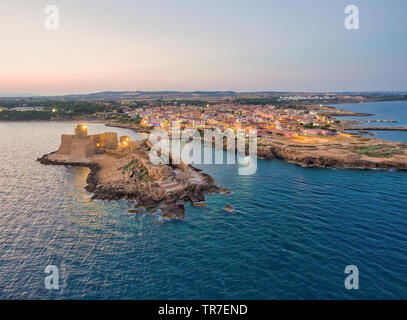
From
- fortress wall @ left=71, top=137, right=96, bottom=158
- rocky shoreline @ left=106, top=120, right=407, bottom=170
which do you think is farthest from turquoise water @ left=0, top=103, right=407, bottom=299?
fortress wall @ left=71, top=137, right=96, bottom=158

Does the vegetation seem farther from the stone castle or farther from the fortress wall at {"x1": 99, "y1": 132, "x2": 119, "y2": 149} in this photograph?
the fortress wall at {"x1": 99, "y1": 132, "x2": 119, "y2": 149}

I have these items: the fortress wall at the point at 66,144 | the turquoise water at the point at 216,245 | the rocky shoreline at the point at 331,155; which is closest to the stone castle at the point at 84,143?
the fortress wall at the point at 66,144

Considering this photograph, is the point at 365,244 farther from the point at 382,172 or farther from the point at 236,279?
the point at 382,172

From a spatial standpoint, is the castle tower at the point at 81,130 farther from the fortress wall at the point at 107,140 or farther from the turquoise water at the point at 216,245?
the turquoise water at the point at 216,245

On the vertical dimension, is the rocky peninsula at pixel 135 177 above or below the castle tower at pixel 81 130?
below

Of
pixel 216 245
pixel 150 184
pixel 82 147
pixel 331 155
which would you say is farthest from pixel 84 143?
pixel 331 155

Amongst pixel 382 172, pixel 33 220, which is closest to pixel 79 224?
pixel 33 220
